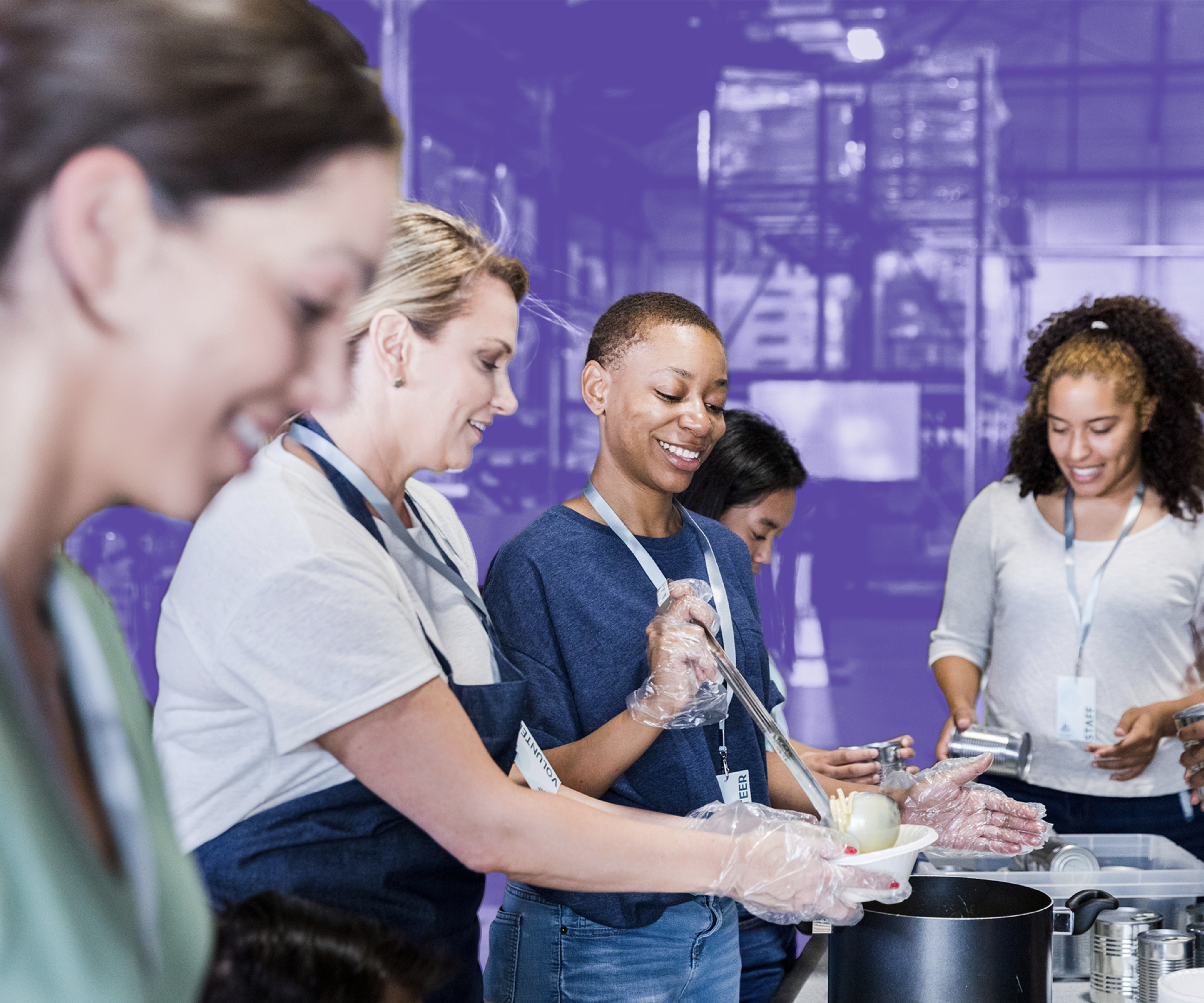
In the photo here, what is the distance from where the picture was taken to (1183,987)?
3.29ft

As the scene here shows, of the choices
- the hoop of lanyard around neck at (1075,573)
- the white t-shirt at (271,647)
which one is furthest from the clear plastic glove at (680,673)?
the hoop of lanyard around neck at (1075,573)

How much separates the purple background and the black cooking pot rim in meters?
2.13

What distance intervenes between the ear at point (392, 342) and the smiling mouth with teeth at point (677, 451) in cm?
62

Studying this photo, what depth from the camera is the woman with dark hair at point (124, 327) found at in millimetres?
286

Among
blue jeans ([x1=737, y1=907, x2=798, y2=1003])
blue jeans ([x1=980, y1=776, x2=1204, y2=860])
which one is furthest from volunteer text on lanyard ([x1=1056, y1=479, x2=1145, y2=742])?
blue jeans ([x1=737, y1=907, x2=798, y2=1003])

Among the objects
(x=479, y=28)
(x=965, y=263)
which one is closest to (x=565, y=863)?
(x=965, y=263)

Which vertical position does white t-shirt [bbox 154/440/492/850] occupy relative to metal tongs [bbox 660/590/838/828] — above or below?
above

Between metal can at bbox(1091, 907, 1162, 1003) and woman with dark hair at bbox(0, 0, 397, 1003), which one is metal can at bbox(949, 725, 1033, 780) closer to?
metal can at bbox(1091, 907, 1162, 1003)

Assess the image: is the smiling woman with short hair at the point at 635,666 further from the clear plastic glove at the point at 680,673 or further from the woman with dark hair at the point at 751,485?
the woman with dark hair at the point at 751,485

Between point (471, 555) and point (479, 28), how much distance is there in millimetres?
2557

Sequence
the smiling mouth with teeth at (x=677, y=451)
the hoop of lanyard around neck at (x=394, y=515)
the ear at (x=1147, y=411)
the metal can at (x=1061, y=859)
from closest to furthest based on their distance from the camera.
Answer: the hoop of lanyard around neck at (x=394, y=515), the metal can at (x=1061, y=859), the smiling mouth with teeth at (x=677, y=451), the ear at (x=1147, y=411)

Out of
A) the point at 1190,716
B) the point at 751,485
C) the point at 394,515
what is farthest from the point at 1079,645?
the point at 394,515

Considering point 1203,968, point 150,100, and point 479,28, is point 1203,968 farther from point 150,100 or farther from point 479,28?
point 479,28

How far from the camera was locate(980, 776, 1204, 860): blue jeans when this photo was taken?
1947 mm
